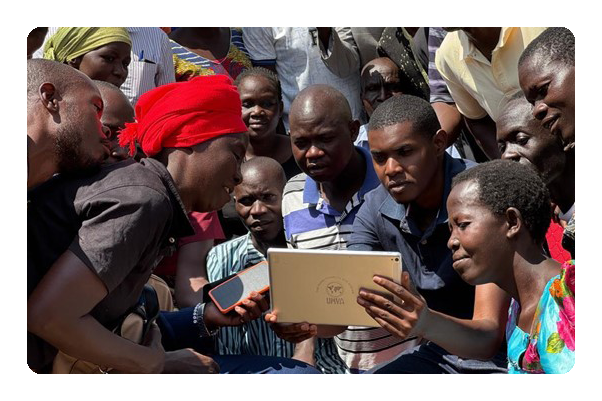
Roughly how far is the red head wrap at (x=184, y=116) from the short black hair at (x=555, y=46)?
1.29 m

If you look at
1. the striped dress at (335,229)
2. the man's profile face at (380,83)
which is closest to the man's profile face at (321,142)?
the striped dress at (335,229)

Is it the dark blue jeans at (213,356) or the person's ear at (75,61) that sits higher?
the person's ear at (75,61)

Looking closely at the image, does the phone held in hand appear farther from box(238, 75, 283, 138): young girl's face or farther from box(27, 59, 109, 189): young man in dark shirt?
box(238, 75, 283, 138): young girl's face

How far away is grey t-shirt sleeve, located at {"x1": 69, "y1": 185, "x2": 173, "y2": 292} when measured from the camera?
113 inches

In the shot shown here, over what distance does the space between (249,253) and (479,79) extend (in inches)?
58.7

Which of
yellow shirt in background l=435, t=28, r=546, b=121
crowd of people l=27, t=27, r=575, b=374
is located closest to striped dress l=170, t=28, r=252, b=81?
crowd of people l=27, t=27, r=575, b=374

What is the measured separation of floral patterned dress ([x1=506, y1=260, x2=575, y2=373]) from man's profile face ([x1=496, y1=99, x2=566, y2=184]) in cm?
94

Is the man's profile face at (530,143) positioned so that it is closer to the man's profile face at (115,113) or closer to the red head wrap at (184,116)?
the red head wrap at (184,116)

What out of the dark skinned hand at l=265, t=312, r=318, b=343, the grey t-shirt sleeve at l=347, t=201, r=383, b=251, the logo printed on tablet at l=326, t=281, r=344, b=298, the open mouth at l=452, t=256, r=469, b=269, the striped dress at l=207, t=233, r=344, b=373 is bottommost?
the striped dress at l=207, t=233, r=344, b=373

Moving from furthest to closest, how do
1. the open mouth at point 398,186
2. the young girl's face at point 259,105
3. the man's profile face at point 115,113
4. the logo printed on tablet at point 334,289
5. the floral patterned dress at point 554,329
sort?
the young girl's face at point 259,105 < the man's profile face at point 115,113 < the open mouth at point 398,186 < the logo printed on tablet at point 334,289 < the floral patterned dress at point 554,329

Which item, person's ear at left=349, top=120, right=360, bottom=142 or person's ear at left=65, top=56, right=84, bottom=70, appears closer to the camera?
person's ear at left=349, top=120, right=360, bottom=142

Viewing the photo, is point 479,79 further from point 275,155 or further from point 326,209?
point 275,155

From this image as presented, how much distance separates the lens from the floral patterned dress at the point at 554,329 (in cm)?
282

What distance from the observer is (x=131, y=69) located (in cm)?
492
